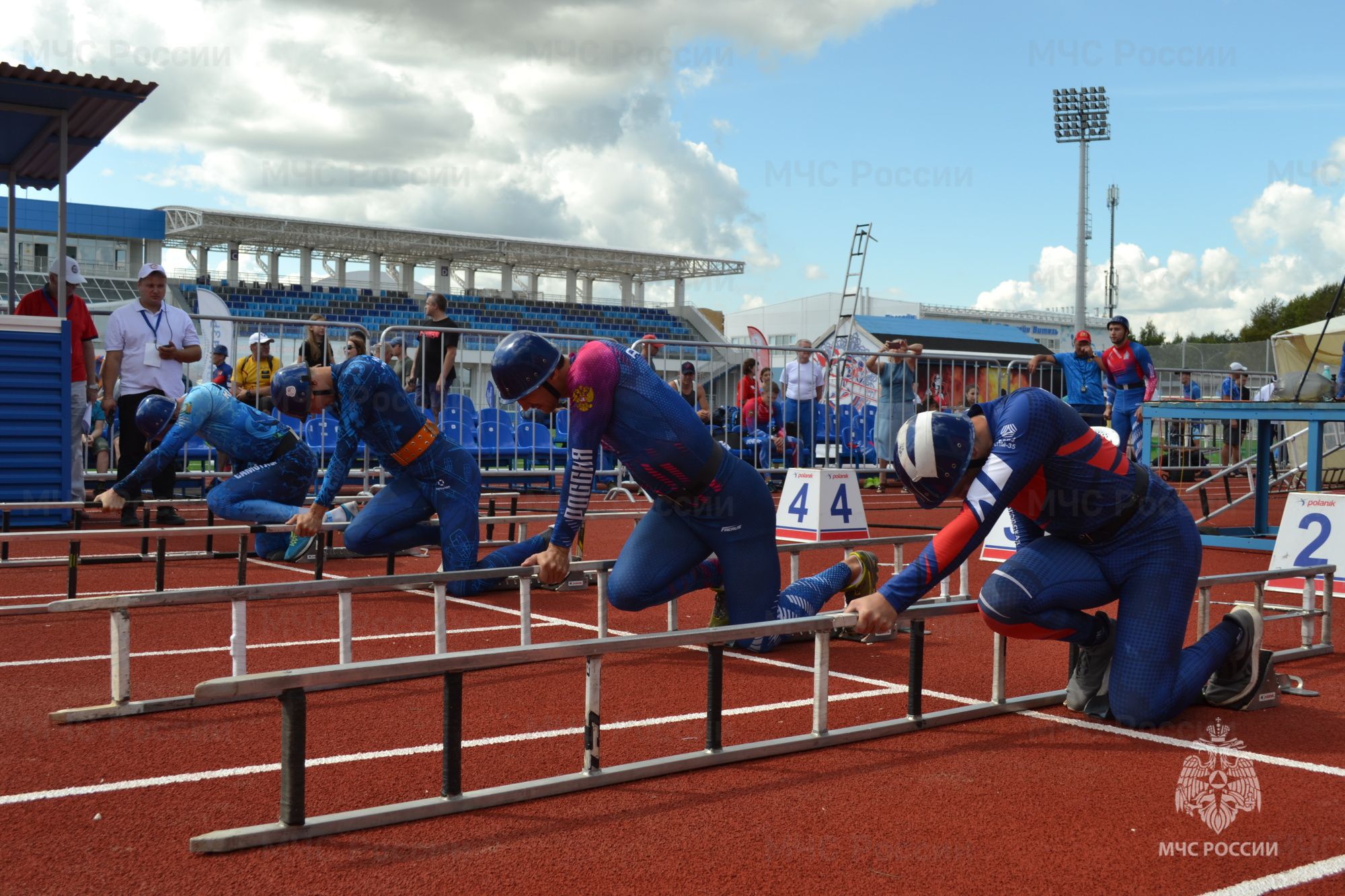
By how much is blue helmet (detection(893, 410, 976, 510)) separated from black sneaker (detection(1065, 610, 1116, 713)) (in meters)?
1.18

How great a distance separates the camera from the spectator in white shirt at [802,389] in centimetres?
1603

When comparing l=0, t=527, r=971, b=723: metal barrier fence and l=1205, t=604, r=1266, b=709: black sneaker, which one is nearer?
l=0, t=527, r=971, b=723: metal barrier fence

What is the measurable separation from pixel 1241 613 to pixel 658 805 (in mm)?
2845

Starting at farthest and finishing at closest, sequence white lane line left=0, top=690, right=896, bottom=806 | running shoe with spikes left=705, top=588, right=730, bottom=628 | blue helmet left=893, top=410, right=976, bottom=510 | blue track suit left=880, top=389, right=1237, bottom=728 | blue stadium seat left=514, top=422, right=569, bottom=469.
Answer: blue stadium seat left=514, top=422, right=569, bottom=469, running shoe with spikes left=705, top=588, right=730, bottom=628, blue track suit left=880, top=389, right=1237, bottom=728, blue helmet left=893, top=410, right=976, bottom=510, white lane line left=0, top=690, right=896, bottom=806

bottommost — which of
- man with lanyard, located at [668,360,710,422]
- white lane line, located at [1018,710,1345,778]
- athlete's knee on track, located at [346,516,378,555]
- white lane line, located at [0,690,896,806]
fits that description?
white lane line, located at [0,690,896,806]

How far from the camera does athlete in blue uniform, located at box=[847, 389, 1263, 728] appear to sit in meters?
4.48

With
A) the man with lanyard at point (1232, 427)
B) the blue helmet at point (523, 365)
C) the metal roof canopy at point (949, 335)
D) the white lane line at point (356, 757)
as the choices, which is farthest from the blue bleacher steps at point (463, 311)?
the white lane line at point (356, 757)

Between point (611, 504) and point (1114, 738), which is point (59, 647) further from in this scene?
point (611, 504)

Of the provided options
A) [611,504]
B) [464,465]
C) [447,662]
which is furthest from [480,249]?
[447,662]

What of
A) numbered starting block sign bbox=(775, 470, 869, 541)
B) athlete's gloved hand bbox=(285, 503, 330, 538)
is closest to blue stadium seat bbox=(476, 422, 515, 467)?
numbered starting block sign bbox=(775, 470, 869, 541)

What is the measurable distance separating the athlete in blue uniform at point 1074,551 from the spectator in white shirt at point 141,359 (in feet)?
30.4

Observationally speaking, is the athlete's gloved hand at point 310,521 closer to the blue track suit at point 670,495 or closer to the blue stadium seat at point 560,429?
the blue track suit at point 670,495

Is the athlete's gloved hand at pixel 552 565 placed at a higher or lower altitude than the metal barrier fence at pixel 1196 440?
lower

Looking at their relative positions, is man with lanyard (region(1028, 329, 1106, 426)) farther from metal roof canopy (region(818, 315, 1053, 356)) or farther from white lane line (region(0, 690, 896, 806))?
metal roof canopy (region(818, 315, 1053, 356))
